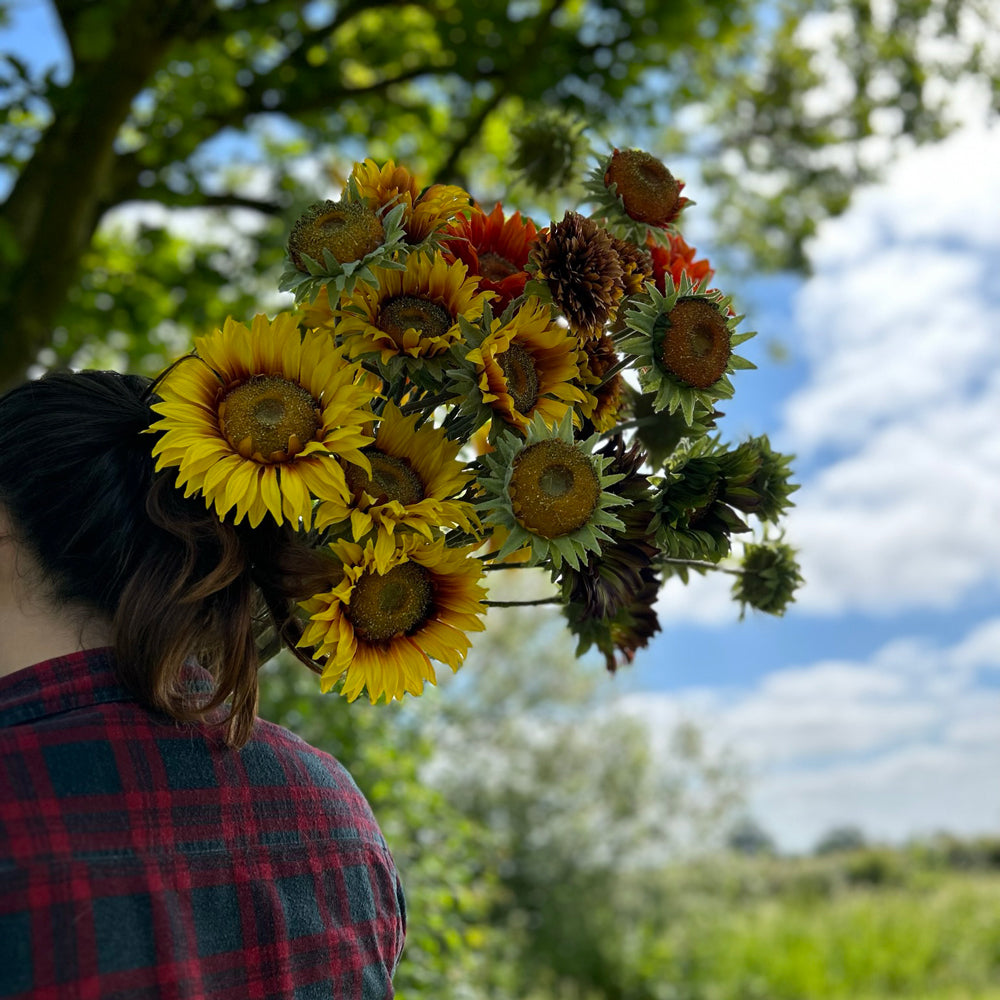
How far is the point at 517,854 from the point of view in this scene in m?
9.02

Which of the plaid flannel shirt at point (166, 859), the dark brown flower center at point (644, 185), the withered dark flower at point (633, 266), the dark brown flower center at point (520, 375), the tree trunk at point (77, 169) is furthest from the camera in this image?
the tree trunk at point (77, 169)

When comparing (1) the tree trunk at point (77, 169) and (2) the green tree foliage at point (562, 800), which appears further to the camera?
(2) the green tree foliage at point (562, 800)

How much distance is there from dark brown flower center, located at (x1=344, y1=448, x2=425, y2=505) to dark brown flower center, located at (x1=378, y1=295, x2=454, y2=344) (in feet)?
0.50

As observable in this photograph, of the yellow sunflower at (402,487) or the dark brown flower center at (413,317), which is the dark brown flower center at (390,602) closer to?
the yellow sunflower at (402,487)

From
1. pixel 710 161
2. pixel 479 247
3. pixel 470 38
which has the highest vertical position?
pixel 710 161

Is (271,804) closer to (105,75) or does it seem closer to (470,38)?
(105,75)

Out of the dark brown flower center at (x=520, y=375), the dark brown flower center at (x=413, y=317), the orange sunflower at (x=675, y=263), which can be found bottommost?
the dark brown flower center at (x=520, y=375)

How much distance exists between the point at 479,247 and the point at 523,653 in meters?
8.25

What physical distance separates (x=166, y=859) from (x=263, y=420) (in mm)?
519

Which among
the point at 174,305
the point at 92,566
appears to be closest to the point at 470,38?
the point at 174,305

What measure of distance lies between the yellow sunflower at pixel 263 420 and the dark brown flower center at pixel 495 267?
0.26 metres

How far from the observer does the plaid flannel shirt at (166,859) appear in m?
1.14

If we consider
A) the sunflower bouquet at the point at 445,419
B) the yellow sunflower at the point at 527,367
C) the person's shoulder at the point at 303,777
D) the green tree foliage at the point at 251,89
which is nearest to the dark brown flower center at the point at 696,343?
the sunflower bouquet at the point at 445,419

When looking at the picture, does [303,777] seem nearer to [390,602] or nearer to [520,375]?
[390,602]
